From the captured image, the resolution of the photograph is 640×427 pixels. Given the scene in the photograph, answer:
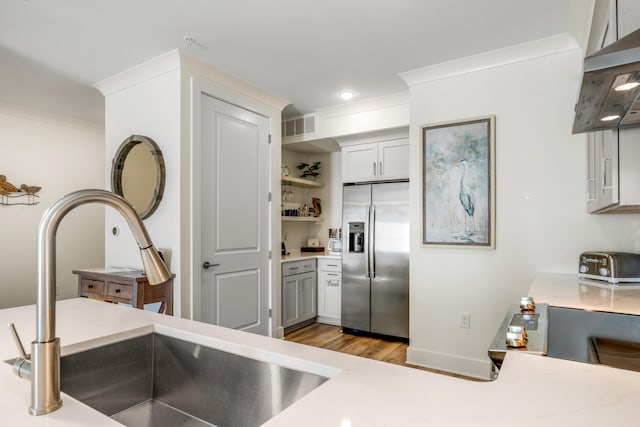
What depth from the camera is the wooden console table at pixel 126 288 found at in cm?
256

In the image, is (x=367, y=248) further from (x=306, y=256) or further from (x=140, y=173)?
(x=140, y=173)

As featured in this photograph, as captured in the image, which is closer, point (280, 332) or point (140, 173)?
point (140, 173)

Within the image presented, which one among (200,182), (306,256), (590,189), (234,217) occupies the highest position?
(200,182)

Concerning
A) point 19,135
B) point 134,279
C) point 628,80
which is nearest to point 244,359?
point 628,80

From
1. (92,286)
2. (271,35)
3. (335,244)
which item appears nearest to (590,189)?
(271,35)

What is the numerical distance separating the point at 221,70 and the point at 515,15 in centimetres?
223

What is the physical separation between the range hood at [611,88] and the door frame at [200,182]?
99.1 inches

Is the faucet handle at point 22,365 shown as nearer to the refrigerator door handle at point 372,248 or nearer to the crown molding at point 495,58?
the crown molding at point 495,58

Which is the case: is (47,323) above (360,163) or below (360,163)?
below

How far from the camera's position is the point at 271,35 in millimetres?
2549

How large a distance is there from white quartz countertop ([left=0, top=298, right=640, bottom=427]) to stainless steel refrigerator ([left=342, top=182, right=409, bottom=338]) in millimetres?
2782

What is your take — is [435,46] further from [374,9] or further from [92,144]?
[92,144]

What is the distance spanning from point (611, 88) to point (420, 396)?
1.09 m

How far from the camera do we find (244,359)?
1005 mm
